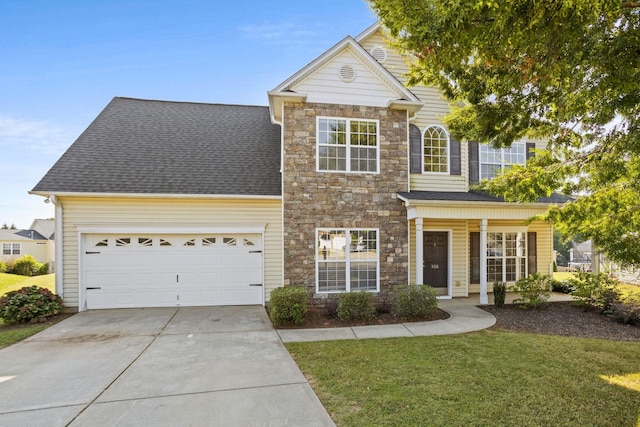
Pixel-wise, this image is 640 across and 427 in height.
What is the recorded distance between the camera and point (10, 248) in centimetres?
3316

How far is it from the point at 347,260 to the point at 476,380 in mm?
5279

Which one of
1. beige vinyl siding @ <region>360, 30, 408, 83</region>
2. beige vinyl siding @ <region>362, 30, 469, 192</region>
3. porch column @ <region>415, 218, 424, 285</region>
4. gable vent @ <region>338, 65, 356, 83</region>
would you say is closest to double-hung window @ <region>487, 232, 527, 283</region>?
beige vinyl siding @ <region>362, 30, 469, 192</region>

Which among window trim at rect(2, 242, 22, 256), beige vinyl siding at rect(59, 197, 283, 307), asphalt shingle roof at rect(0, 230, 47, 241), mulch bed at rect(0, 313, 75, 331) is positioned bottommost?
window trim at rect(2, 242, 22, 256)

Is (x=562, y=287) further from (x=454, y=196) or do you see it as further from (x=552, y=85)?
(x=552, y=85)

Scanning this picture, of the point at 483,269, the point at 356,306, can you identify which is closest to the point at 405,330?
the point at 356,306

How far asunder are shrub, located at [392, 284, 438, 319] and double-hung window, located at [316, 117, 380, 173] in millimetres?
3701

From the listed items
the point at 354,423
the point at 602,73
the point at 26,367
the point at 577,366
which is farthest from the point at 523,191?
the point at 26,367

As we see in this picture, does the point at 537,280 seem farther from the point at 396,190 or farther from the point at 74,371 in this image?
the point at 74,371

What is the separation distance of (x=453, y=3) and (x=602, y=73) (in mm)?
2659

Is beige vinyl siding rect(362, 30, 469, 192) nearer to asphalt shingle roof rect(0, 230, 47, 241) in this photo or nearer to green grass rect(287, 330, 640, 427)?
green grass rect(287, 330, 640, 427)

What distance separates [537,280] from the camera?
32.0 feet

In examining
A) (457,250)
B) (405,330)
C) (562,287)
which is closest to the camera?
(405,330)

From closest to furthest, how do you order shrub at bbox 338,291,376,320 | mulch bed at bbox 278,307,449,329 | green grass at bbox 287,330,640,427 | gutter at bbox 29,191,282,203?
green grass at bbox 287,330,640,427, mulch bed at bbox 278,307,449,329, shrub at bbox 338,291,376,320, gutter at bbox 29,191,282,203

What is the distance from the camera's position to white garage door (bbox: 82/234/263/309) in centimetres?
952
